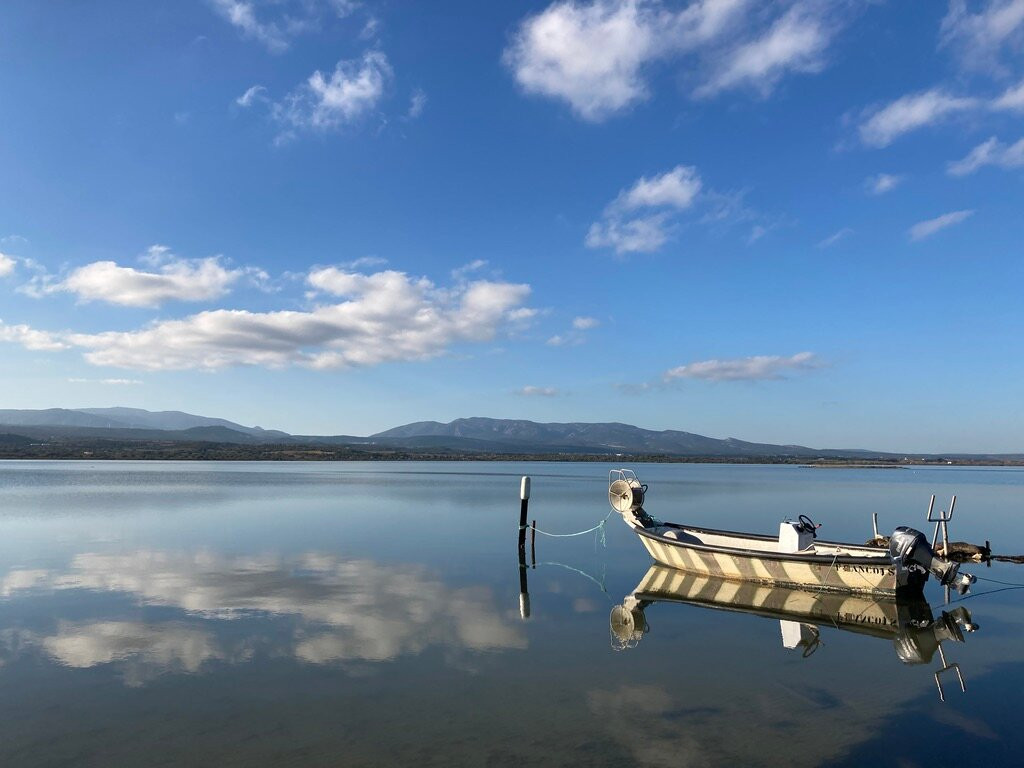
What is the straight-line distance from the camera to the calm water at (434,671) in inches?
307

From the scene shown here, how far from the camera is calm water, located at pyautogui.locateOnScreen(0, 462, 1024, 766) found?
7.79 m

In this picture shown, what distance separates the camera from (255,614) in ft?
45.0

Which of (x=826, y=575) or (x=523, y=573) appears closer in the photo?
(x=826, y=575)

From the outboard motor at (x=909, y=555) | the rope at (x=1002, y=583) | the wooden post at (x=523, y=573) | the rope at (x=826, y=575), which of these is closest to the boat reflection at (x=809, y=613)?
the rope at (x=826, y=575)

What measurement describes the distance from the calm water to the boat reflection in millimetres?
329

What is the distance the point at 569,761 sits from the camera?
7.36 meters

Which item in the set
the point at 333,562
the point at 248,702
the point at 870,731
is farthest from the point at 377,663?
the point at 333,562

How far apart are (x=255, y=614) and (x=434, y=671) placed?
5.21 m

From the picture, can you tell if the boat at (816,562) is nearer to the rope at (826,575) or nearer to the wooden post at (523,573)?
the rope at (826,575)

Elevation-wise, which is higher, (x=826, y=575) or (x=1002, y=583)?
(x=826, y=575)

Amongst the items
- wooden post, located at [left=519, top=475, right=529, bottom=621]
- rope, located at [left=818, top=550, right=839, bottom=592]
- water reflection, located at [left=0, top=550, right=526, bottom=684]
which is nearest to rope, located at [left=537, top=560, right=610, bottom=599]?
wooden post, located at [left=519, top=475, right=529, bottom=621]

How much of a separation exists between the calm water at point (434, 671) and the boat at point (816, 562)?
1079mm

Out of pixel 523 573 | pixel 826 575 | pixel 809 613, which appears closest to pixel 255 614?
pixel 523 573

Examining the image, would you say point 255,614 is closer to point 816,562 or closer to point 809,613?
point 809,613
